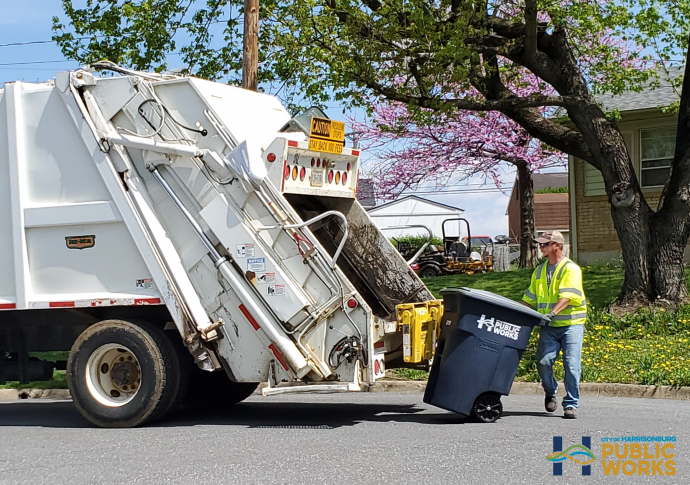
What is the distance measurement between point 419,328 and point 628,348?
14.8ft

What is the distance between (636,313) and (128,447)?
839 centimetres

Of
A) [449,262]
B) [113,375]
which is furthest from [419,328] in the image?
[449,262]

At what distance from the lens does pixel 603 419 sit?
24.4ft

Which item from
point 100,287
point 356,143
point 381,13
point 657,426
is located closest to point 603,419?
point 657,426

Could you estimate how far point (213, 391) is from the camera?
8.70 meters

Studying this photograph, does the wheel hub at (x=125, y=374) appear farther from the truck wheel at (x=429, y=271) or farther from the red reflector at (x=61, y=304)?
the truck wheel at (x=429, y=271)

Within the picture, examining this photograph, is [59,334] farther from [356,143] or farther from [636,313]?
[356,143]

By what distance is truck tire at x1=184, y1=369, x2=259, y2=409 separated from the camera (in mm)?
8523

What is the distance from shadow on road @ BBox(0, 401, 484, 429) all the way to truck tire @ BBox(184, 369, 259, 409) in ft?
0.32

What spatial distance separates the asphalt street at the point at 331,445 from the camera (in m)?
5.60

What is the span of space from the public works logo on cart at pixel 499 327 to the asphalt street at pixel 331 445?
2.23 feet

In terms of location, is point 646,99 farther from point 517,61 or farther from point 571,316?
point 571,316

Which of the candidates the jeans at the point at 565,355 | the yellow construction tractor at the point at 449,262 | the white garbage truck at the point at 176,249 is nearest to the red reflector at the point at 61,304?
the white garbage truck at the point at 176,249

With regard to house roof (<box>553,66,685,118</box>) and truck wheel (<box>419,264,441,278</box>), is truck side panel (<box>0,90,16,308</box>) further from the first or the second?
truck wheel (<box>419,264,441,278</box>)
